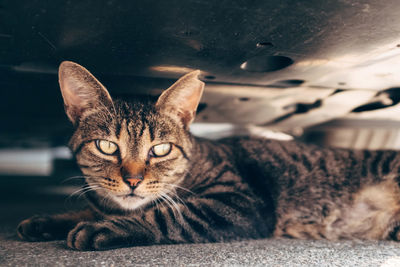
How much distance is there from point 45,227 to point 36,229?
0.03 metres

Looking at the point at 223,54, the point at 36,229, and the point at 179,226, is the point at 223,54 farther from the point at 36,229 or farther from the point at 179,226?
the point at 36,229

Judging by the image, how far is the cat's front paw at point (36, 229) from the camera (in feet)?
4.01

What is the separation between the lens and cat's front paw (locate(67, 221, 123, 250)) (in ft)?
3.46

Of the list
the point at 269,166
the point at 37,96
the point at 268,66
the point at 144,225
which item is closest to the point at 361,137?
the point at 269,166

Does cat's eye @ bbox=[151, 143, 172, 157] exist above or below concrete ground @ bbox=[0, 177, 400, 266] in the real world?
above

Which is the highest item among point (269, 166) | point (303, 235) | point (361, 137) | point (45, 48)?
point (45, 48)

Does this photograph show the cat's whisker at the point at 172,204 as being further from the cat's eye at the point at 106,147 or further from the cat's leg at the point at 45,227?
the cat's leg at the point at 45,227

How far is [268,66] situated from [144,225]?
0.77 meters

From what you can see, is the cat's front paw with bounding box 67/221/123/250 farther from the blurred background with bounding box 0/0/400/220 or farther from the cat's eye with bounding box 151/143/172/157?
the blurred background with bounding box 0/0/400/220

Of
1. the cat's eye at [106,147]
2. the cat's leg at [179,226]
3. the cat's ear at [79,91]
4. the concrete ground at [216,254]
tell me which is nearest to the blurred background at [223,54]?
the cat's ear at [79,91]

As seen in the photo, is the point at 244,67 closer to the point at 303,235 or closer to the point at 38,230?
the point at 303,235

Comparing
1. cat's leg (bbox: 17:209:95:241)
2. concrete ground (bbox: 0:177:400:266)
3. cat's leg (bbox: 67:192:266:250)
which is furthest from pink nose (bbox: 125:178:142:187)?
cat's leg (bbox: 17:209:95:241)

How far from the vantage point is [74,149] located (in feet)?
4.78

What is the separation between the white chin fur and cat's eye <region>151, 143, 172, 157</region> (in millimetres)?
185
